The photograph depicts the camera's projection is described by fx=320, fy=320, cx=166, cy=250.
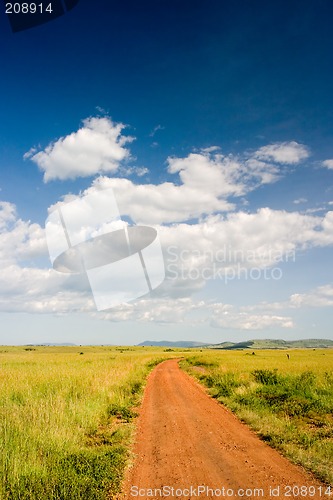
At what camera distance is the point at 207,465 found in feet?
21.8

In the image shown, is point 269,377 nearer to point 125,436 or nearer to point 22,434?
point 125,436

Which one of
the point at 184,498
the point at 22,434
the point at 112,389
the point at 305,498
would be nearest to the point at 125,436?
the point at 22,434

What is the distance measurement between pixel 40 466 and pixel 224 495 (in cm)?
340

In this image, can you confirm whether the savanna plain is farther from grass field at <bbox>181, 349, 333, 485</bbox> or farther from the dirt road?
the dirt road

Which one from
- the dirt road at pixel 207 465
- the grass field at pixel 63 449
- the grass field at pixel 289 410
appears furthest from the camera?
the grass field at pixel 289 410

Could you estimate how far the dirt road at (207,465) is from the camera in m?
5.52

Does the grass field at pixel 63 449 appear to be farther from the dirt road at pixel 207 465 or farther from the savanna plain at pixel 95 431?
the dirt road at pixel 207 465

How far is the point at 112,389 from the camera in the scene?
602 inches

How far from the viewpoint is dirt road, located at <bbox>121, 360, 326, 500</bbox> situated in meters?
5.52

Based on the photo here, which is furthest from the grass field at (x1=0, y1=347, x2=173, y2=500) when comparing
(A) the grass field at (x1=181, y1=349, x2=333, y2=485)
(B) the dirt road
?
(A) the grass field at (x1=181, y1=349, x2=333, y2=485)

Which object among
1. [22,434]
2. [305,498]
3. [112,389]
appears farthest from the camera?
[112,389]

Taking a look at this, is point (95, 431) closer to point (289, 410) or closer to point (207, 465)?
point (207, 465)

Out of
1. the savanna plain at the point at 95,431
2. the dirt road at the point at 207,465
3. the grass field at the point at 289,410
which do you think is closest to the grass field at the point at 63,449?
the savanna plain at the point at 95,431

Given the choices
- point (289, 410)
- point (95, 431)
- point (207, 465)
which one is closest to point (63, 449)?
point (95, 431)
